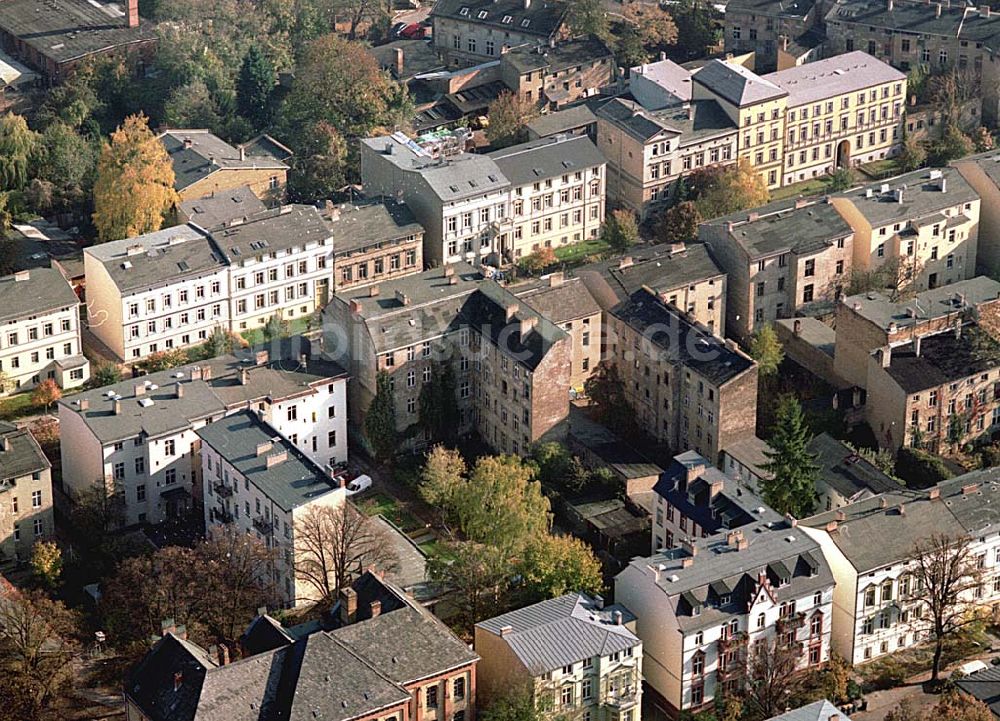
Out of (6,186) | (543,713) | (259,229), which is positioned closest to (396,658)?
(543,713)

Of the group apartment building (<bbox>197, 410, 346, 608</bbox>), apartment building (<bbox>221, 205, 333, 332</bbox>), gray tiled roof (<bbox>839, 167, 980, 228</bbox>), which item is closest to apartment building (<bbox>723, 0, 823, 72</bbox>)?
gray tiled roof (<bbox>839, 167, 980, 228</bbox>)

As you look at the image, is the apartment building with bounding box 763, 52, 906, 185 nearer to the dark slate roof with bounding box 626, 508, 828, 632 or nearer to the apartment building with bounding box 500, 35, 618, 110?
the apartment building with bounding box 500, 35, 618, 110

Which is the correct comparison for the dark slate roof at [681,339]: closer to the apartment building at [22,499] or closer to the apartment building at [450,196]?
the apartment building at [450,196]

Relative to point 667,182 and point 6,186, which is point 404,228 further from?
point 6,186

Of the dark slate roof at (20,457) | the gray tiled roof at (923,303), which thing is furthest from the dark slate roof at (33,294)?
the gray tiled roof at (923,303)

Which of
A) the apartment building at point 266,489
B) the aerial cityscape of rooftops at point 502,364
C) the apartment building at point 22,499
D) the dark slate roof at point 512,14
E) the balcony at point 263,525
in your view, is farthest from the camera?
the dark slate roof at point 512,14
